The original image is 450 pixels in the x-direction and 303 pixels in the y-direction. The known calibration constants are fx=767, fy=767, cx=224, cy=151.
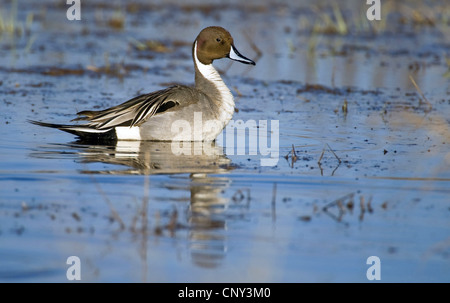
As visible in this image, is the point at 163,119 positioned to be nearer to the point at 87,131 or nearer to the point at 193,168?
the point at 87,131

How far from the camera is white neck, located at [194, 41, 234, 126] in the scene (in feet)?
22.6

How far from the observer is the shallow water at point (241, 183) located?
3.96 metres

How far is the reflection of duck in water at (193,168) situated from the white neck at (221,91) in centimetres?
29

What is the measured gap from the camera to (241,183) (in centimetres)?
543

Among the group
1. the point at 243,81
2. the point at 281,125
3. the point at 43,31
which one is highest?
the point at 43,31

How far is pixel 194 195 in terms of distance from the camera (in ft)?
16.6

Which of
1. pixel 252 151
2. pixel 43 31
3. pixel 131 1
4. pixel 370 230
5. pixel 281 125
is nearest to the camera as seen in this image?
pixel 370 230

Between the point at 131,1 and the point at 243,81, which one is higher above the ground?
the point at 131,1

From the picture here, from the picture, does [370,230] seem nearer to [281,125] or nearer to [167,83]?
[281,125]

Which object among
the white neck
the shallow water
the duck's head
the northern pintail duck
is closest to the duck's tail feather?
the northern pintail duck

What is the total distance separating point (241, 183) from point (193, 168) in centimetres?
56

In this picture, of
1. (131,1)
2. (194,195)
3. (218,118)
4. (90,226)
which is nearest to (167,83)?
(218,118)

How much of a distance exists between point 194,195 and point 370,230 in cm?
121
